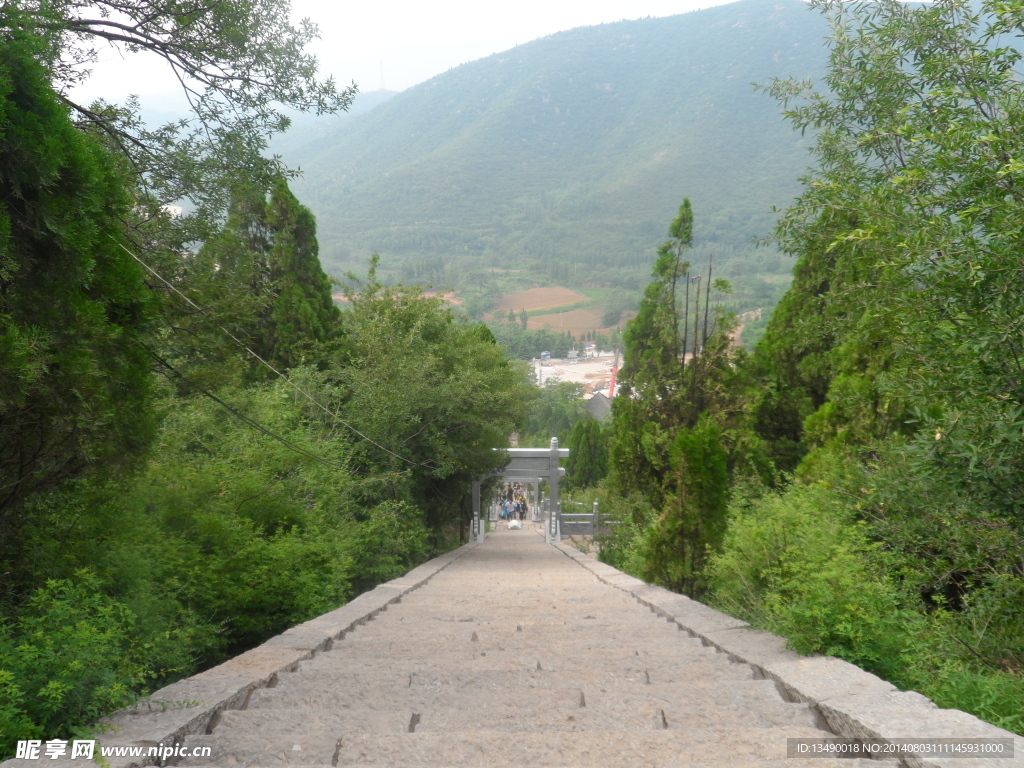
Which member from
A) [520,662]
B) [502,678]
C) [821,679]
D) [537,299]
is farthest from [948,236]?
[537,299]

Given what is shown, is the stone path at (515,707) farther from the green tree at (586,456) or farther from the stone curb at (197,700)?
the green tree at (586,456)

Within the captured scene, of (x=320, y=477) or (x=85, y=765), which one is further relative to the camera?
(x=320, y=477)

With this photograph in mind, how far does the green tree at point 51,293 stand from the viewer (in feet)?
11.8

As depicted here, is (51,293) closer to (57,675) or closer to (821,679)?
(57,675)

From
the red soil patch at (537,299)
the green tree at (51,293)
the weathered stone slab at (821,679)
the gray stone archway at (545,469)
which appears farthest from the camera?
the red soil patch at (537,299)

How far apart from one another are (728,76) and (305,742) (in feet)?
426

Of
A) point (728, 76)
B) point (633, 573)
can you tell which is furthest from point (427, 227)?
point (633, 573)

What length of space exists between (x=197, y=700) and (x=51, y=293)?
2087 mm

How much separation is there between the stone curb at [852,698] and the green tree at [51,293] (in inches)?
143

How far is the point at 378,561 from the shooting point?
1252cm

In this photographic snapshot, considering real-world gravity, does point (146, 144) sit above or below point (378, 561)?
above

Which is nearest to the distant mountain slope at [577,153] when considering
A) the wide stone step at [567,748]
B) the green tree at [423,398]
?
the green tree at [423,398]

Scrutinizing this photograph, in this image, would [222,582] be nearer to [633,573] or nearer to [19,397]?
[19,397]

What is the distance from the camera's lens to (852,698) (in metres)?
3.34
